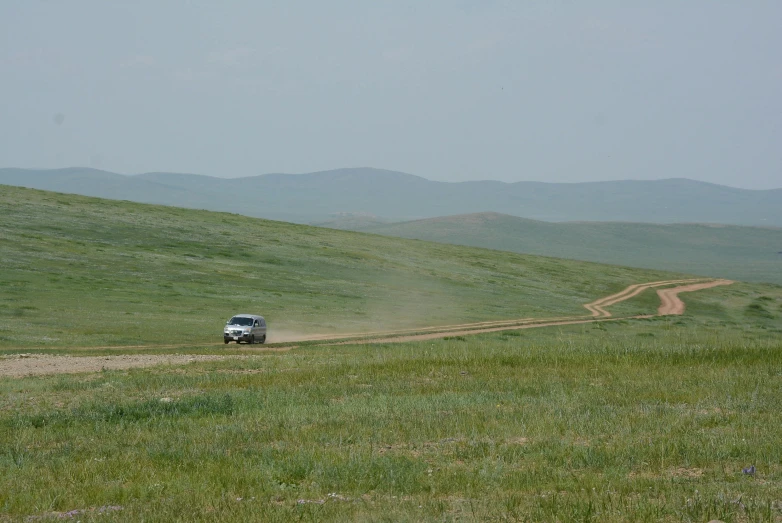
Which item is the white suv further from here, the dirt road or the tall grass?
the dirt road

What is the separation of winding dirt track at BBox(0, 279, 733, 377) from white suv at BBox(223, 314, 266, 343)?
35.4 inches

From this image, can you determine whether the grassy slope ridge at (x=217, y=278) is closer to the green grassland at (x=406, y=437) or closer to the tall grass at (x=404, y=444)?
the green grassland at (x=406, y=437)

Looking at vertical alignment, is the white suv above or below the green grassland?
below

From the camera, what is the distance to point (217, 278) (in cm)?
7744

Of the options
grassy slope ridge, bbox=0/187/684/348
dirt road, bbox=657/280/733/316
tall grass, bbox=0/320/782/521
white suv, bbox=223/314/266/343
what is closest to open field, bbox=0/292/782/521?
tall grass, bbox=0/320/782/521

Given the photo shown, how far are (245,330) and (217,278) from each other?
102 feet

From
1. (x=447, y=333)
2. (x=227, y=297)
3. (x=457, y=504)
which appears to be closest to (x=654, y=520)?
(x=457, y=504)

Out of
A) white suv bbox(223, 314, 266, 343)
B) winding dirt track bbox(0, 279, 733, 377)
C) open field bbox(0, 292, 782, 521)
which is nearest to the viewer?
Answer: open field bbox(0, 292, 782, 521)

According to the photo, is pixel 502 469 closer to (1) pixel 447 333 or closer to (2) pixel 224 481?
(2) pixel 224 481

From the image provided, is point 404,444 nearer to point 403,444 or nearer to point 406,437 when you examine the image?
point 403,444

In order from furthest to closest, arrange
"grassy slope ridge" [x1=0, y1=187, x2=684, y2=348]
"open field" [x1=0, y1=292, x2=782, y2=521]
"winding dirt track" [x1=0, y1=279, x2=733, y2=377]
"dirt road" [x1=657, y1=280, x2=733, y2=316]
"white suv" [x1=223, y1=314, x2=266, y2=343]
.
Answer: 1. "dirt road" [x1=657, y1=280, x2=733, y2=316]
2. "grassy slope ridge" [x1=0, y1=187, x2=684, y2=348]
3. "white suv" [x1=223, y1=314, x2=266, y2=343]
4. "winding dirt track" [x1=0, y1=279, x2=733, y2=377]
5. "open field" [x1=0, y1=292, x2=782, y2=521]

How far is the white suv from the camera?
47094mm

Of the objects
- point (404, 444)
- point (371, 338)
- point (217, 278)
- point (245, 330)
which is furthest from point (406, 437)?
point (217, 278)

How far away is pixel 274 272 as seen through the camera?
8588 cm
